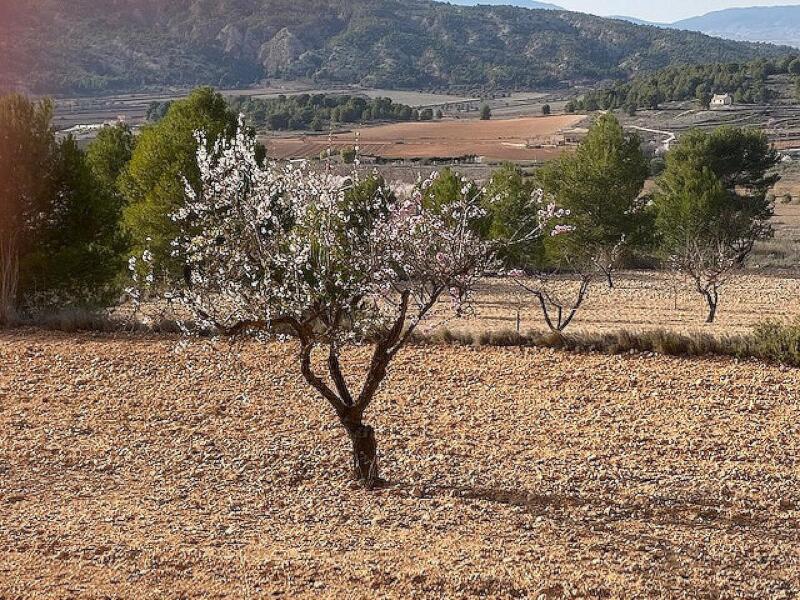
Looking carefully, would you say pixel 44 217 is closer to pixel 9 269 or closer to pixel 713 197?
pixel 9 269

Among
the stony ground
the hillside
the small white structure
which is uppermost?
the hillside

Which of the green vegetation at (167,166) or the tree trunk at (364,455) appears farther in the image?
the green vegetation at (167,166)

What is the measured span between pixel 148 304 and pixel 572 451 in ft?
47.8

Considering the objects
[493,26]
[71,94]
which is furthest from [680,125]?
[493,26]

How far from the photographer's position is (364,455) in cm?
891

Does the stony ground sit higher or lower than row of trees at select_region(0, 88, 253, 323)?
lower

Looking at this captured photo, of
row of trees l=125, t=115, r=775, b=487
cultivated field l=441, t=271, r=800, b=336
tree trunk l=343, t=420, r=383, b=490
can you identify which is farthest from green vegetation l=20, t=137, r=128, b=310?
tree trunk l=343, t=420, r=383, b=490

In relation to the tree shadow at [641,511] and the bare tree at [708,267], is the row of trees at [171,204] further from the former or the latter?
the tree shadow at [641,511]

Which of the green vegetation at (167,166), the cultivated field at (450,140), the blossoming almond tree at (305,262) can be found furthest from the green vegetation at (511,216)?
the cultivated field at (450,140)

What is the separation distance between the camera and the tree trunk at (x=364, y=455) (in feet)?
29.2

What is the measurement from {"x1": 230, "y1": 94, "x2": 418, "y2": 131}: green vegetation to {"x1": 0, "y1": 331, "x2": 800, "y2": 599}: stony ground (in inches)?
2667

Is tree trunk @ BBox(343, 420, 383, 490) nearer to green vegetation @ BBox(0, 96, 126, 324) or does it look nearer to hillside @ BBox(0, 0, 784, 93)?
green vegetation @ BBox(0, 96, 126, 324)

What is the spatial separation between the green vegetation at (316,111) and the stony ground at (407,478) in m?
67.7

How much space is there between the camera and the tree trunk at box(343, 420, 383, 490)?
8.90 metres
